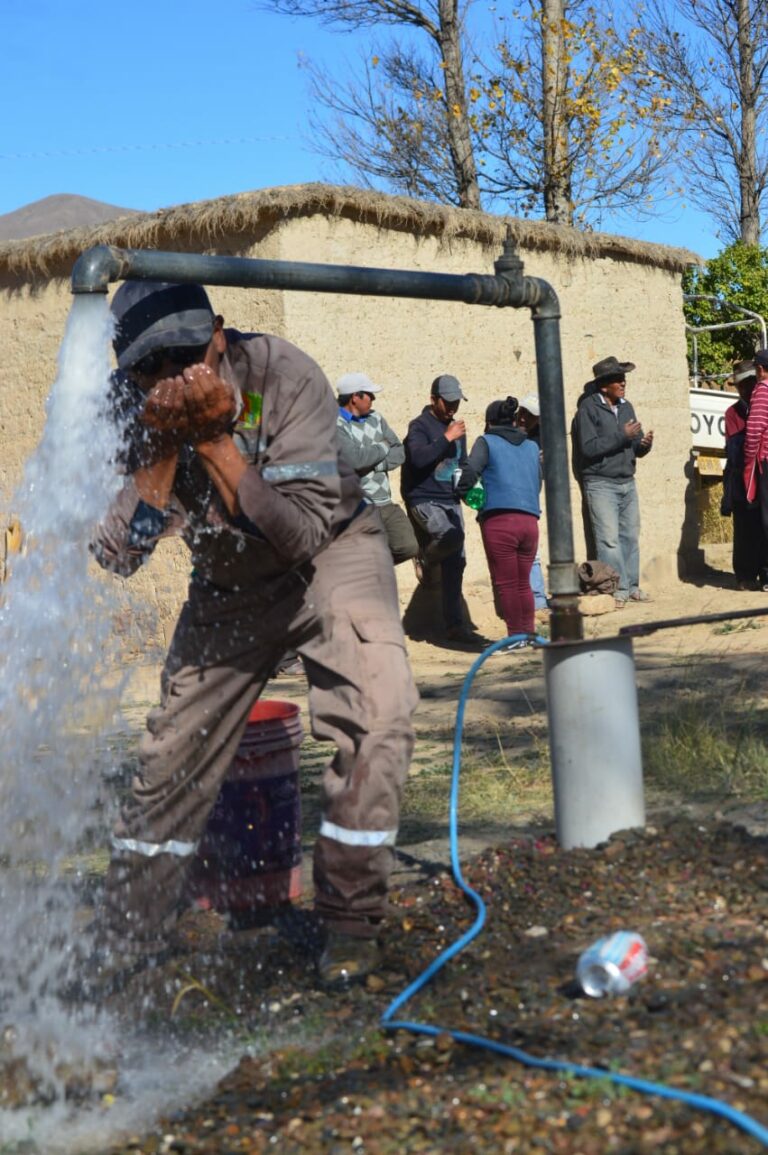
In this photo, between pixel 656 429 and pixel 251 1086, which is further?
pixel 656 429

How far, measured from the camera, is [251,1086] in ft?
11.0

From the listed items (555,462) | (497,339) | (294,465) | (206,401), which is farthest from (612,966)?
(497,339)

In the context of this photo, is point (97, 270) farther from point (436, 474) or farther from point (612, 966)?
point (436, 474)

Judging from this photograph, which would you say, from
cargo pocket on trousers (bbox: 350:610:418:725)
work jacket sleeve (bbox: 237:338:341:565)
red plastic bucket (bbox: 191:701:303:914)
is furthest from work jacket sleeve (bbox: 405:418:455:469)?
cargo pocket on trousers (bbox: 350:610:418:725)

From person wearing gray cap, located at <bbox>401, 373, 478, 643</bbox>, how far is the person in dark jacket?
315mm

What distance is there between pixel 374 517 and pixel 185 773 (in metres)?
0.90

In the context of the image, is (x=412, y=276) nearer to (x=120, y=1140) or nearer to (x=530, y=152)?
(x=120, y=1140)

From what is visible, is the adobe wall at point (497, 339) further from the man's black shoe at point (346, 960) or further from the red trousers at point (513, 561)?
the man's black shoe at point (346, 960)

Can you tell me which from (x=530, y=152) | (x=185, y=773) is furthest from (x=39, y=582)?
(x=530, y=152)

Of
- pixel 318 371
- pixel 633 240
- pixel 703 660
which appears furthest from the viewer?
pixel 633 240

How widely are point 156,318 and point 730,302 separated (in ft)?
76.6

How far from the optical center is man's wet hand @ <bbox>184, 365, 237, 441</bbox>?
3551 millimetres

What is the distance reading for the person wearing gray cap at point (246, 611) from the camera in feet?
12.7

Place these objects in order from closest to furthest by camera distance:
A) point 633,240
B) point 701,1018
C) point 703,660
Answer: point 701,1018, point 703,660, point 633,240
